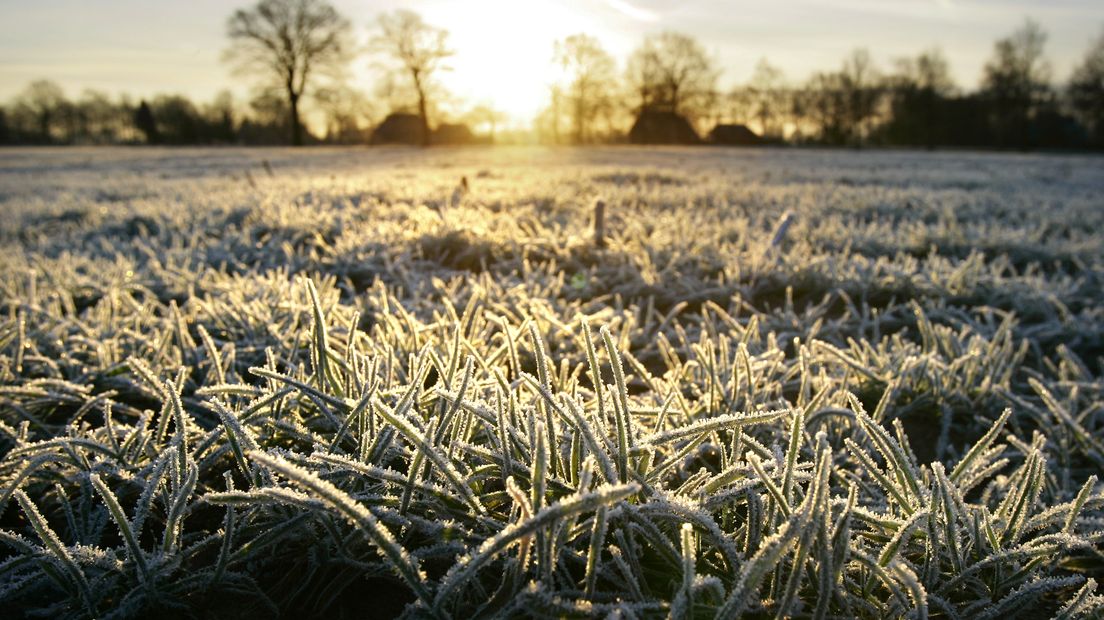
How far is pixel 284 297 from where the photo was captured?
2.55 m

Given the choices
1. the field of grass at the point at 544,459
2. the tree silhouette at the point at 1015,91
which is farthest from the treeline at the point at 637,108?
the field of grass at the point at 544,459

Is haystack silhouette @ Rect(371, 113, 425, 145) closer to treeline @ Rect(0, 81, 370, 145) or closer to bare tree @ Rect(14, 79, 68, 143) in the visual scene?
treeline @ Rect(0, 81, 370, 145)

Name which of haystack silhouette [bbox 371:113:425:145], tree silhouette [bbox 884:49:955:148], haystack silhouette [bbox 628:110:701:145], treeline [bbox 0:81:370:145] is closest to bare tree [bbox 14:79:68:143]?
treeline [bbox 0:81:370:145]

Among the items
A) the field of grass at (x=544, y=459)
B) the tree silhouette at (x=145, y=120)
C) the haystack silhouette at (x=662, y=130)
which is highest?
the tree silhouette at (x=145, y=120)

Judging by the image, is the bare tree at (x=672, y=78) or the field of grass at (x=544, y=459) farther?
the bare tree at (x=672, y=78)

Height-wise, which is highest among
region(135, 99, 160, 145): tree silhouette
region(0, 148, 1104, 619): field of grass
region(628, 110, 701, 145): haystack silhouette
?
region(135, 99, 160, 145): tree silhouette

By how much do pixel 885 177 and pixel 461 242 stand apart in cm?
1008

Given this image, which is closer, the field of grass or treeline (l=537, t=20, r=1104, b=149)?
the field of grass

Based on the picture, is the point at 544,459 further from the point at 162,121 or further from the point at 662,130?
the point at 162,121

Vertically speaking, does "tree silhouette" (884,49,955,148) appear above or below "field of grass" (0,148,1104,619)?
above

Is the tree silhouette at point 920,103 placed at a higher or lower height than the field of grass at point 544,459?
higher

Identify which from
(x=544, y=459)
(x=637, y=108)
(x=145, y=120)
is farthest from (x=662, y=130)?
(x=544, y=459)

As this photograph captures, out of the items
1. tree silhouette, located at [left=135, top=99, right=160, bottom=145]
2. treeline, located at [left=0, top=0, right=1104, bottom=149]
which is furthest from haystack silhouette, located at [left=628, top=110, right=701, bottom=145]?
tree silhouette, located at [left=135, top=99, right=160, bottom=145]

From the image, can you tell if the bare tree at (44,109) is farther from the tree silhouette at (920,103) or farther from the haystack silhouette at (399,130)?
the tree silhouette at (920,103)
